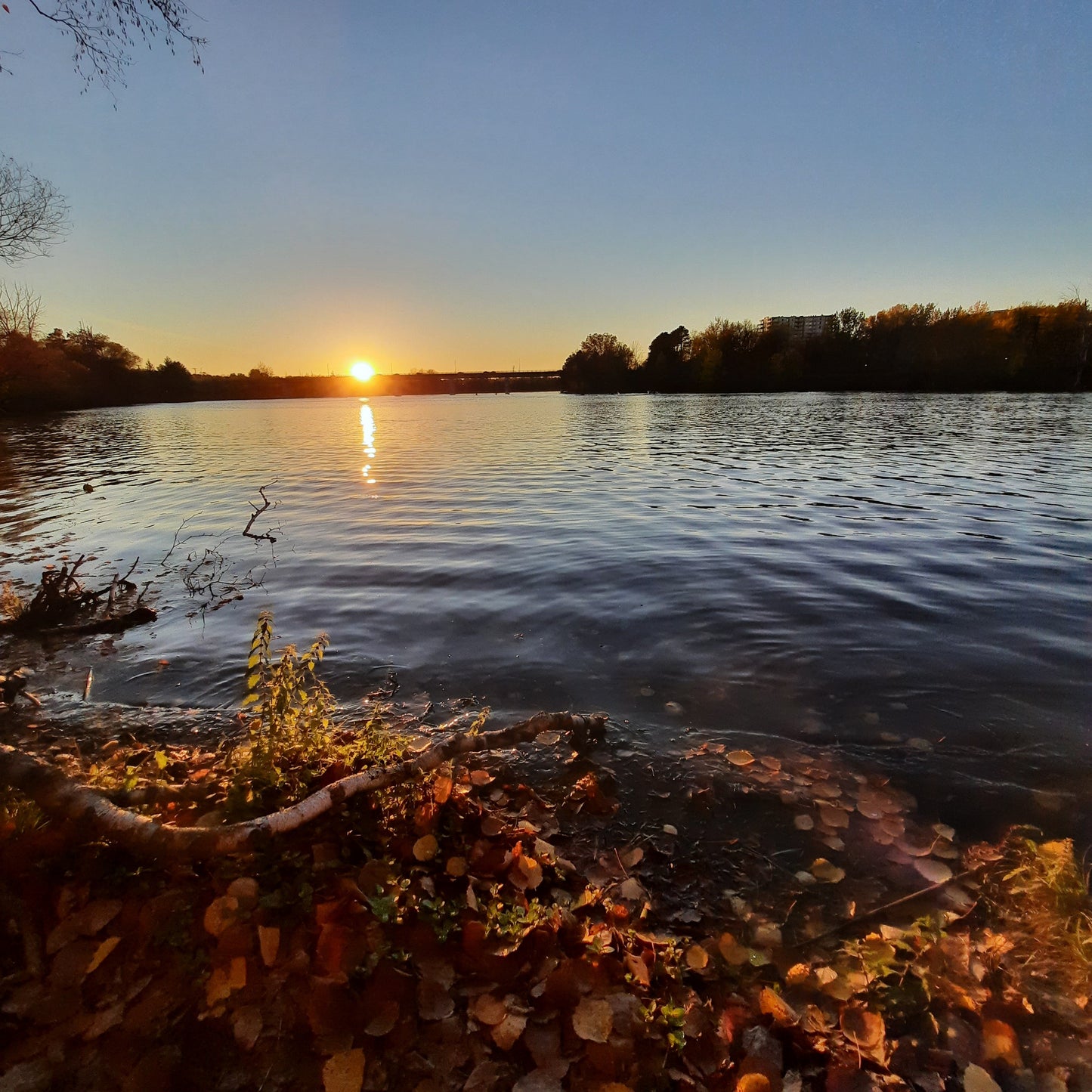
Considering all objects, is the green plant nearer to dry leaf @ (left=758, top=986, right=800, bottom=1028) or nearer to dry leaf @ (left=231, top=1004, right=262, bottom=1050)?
dry leaf @ (left=231, top=1004, right=262, bottom=1050)

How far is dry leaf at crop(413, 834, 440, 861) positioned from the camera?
371 centimetres

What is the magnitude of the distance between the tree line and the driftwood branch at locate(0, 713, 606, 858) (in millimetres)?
140118

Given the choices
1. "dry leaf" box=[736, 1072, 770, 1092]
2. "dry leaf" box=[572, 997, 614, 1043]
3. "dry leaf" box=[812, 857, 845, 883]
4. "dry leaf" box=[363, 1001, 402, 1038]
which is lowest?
"dry leaf" box=[812, 857, 845, 883]

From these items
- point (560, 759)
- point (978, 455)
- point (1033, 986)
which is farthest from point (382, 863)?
point (978, 455)

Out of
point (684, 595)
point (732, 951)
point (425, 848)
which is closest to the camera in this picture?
point (732, 951)

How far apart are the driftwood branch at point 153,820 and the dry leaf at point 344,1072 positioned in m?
1.32

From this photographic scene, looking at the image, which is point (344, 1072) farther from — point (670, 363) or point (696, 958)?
point (670, 363)

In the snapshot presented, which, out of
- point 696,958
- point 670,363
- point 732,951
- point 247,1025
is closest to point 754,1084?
point 696,958

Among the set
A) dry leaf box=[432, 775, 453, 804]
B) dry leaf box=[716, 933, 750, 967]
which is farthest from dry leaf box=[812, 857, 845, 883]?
dry leaf box=[432, 775, 453, 804]

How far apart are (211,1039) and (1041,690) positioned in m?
8.97

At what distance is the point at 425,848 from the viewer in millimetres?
3756

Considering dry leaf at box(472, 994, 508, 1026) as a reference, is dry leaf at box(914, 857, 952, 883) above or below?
below

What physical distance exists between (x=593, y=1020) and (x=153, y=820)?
2.87 m

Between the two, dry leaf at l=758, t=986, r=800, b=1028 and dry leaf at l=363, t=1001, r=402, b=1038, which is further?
dry leaf at l=758, t=986, r=800, b=1028
